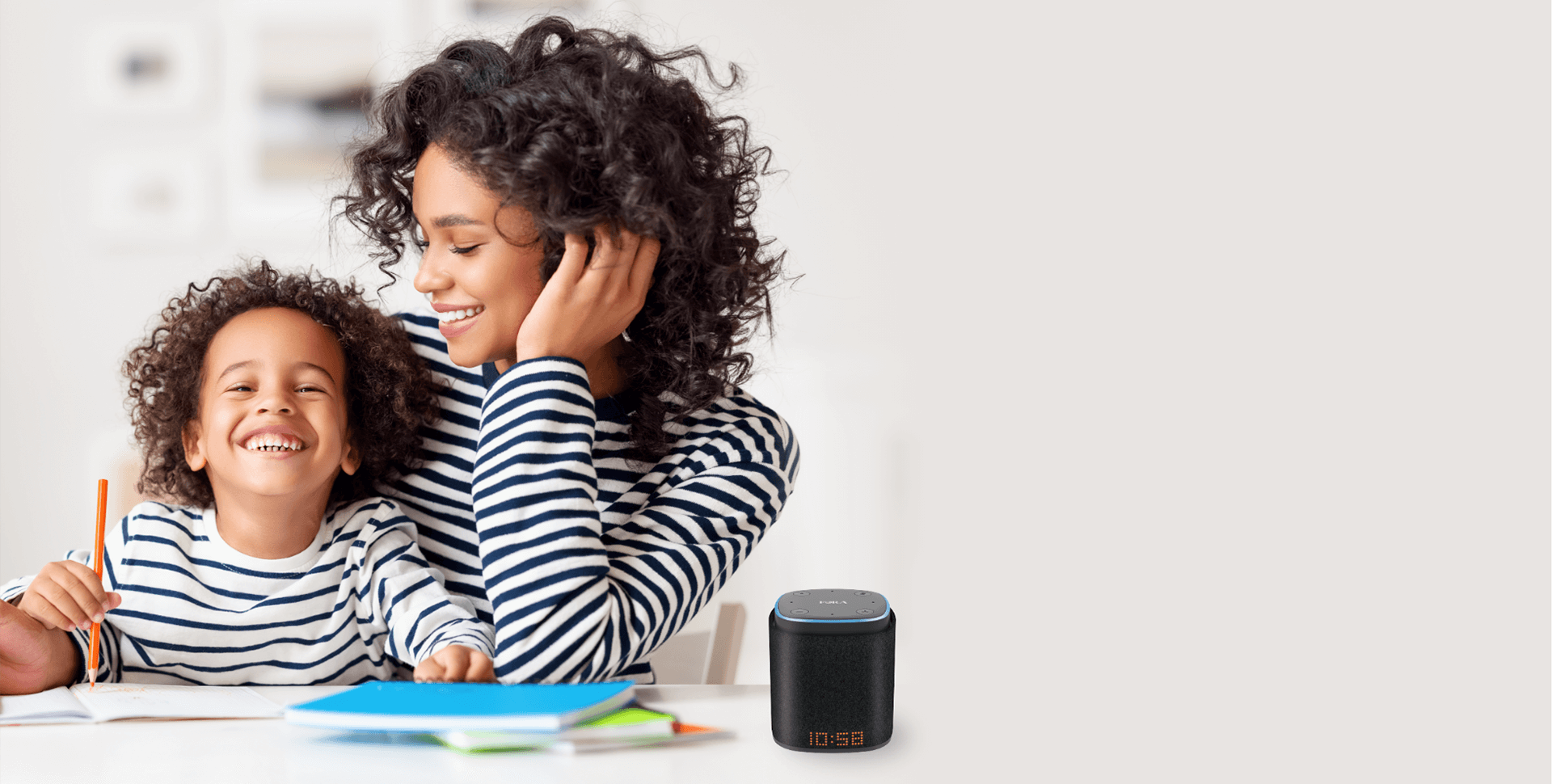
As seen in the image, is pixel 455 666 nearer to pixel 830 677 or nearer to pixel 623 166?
pixel 830 677

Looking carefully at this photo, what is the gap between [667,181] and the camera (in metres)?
0.96

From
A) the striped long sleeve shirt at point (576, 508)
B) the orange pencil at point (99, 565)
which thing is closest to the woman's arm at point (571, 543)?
the striped long sleeve shirt at point (576, 508)

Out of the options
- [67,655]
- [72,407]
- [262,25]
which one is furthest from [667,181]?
[72,407]

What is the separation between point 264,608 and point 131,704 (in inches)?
6.9

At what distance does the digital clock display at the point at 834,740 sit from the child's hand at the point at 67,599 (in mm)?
536

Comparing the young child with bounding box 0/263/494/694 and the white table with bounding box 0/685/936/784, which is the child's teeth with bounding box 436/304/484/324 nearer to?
Result: the young child with bounding box 0/263/494/694

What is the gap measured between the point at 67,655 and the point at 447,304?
408mm

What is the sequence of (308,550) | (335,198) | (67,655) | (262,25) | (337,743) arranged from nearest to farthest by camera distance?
(337,743), (67,655), (308,550), (335,198), (262,25)

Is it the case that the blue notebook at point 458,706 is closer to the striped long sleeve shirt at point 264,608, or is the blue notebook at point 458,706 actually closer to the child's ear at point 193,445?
the striped long sleeve shirt at point 264,608

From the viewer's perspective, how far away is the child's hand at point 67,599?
85 cm

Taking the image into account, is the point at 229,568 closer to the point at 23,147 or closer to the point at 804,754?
the point at 804,754

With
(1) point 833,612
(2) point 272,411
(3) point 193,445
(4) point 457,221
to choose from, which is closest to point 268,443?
(2) point 272,411

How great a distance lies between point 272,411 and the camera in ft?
3.21

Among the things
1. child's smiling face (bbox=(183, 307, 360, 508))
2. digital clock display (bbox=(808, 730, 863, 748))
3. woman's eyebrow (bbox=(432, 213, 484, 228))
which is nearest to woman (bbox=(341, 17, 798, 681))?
woman's eyebrow (bbox=(432, 213, 484, 228))
